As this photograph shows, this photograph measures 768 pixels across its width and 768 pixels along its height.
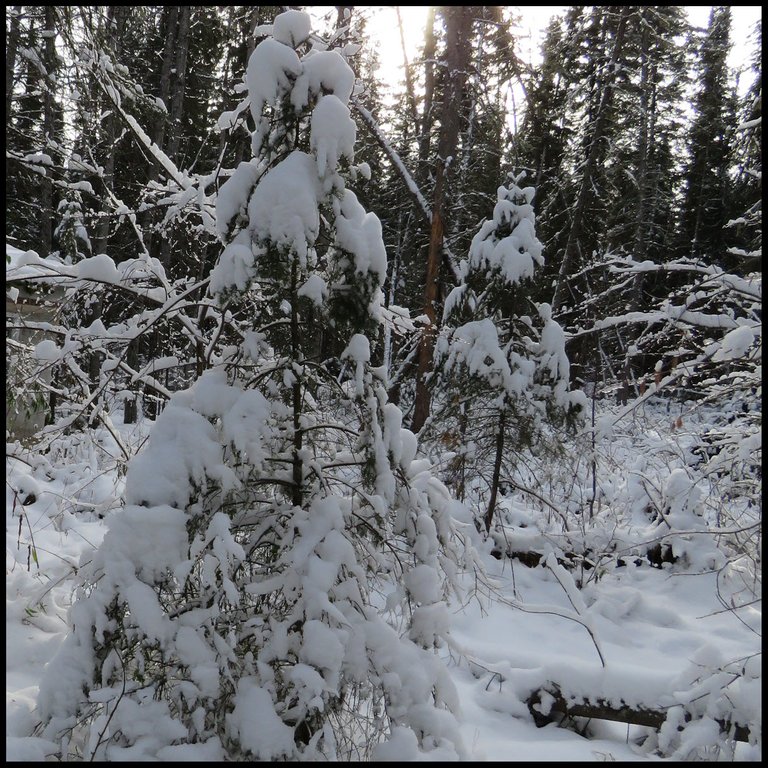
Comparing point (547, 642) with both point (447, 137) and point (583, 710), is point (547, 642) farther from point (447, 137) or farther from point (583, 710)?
point (447, 137)

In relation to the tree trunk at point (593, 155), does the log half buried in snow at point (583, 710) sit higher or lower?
lower

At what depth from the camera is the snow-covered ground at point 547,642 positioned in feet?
11.4

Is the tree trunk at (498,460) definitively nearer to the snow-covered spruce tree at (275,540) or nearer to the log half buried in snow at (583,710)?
the log half buried in snow at (583,710)

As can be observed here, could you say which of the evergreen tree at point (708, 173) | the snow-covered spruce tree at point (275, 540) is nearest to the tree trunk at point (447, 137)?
the snow-covered spruce tree at point (275, 540)

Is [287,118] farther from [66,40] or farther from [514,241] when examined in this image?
[514,241]

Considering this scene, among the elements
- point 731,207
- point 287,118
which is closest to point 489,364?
point 287,118

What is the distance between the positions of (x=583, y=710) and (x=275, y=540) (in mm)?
3057

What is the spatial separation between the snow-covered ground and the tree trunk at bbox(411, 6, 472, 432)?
3.31m

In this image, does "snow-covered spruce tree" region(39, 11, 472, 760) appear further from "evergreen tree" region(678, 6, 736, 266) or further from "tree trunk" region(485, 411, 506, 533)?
"evergreen tree" region(678, 6, 736, 266)

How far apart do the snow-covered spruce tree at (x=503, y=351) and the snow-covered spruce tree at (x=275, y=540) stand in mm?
4202

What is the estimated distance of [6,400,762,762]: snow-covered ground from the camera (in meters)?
3.46

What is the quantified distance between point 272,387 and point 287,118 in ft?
4.77

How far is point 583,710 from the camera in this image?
416 cm

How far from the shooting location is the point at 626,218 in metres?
20.7
